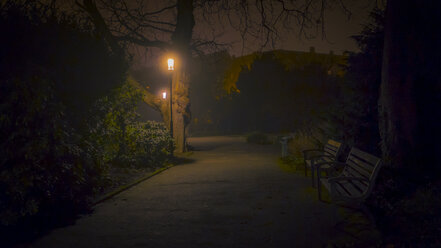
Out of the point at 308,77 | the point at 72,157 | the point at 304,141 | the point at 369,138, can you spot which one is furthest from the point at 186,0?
the point at 308,77

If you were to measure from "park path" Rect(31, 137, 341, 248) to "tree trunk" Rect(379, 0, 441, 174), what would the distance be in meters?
2.02

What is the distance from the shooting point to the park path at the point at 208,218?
4.20 metres

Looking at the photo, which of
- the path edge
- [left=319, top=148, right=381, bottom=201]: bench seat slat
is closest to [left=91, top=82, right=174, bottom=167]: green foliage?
the path edge

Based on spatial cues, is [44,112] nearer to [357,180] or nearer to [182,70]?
[357,180]

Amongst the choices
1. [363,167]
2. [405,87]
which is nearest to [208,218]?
[363,167]

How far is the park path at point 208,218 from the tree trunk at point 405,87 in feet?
6.64

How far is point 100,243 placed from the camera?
13.8 ft

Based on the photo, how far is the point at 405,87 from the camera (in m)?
6.58

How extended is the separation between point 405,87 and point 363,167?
98.1 inches

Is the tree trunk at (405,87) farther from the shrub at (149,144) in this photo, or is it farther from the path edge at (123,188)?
the shrub at (149,144)

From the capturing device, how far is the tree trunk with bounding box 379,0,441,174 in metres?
6.56

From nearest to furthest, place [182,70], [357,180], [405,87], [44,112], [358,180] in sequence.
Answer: [44,112] → [358,180] → [357,180] → [405,87] → [182,70]

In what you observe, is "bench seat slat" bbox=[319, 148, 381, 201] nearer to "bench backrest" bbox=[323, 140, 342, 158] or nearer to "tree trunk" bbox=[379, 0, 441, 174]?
"bench backrest" bbox=[323, 140, 342, 158]

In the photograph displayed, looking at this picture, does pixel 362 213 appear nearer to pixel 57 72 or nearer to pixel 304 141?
pixel 57 72
